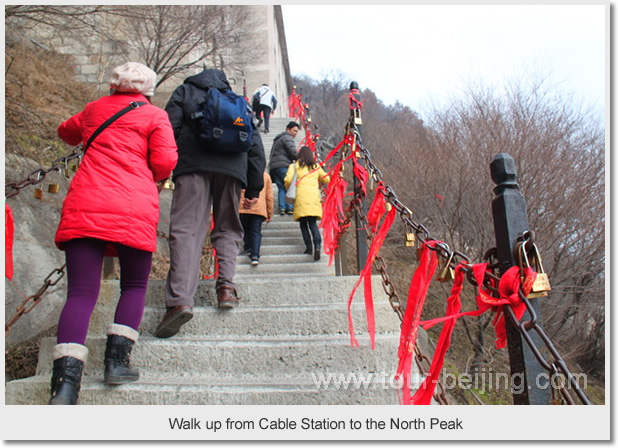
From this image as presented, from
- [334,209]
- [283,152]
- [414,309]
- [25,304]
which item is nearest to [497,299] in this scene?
[414,309]

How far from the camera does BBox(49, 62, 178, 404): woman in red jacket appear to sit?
1.98m

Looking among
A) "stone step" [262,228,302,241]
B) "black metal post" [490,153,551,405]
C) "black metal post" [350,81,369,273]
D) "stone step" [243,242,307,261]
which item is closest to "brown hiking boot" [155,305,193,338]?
"black metal post" [490,153,551,405]

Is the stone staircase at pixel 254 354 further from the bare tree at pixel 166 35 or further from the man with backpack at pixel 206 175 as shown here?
the bare tree at pixel 166 35

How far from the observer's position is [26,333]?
159 inches

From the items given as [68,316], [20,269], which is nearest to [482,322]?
[68,316]

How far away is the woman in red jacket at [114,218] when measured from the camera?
1977 millimetres

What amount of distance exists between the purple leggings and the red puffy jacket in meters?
0.08

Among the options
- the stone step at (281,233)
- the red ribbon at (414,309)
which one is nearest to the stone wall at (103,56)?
the stone step at (281,233)

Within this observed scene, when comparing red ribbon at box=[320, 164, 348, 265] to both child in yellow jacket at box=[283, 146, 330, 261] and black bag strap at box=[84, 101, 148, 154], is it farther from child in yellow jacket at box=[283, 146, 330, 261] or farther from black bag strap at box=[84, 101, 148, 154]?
black bag strap at box=[84, 101, 148, 154]

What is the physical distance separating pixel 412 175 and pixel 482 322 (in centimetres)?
332

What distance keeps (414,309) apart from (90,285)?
1.60m

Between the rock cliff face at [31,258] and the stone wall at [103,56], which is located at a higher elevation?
the stone wall at [103,56]

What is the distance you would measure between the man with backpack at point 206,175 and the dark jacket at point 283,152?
403 cm

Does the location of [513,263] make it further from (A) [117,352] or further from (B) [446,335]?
(A) [117,352]
